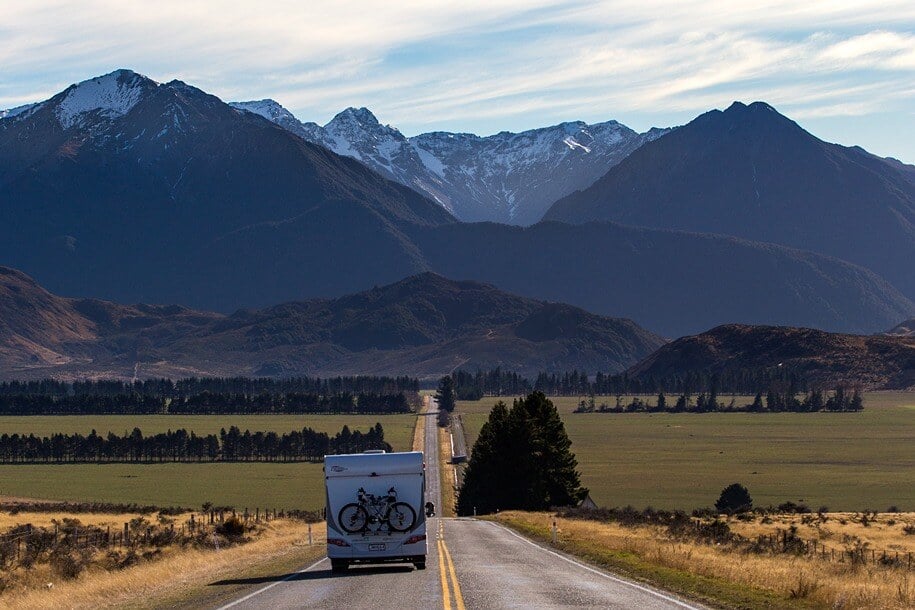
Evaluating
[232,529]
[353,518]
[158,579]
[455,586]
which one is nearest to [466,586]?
[455,586]

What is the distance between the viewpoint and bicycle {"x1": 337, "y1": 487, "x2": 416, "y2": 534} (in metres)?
44.7

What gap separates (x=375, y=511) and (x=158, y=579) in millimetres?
7839

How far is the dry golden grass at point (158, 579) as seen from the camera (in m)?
39.1

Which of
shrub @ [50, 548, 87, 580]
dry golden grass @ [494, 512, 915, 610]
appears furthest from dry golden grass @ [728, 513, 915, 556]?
shrub @ [50, 548, 87, 580]

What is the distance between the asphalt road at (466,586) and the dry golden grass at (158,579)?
7.76ft

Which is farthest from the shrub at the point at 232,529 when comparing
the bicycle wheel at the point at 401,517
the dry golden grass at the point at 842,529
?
the bicycle wheel at the point at 401,517

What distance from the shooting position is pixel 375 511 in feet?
147

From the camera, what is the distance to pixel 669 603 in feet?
113

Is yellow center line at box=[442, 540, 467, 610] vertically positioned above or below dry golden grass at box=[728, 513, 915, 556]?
above

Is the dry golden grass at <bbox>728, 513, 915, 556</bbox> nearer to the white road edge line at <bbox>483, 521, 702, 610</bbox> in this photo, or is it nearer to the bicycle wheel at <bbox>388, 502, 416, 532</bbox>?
the white road edge line at <bbox>483, 521, 702, 610</bbox>

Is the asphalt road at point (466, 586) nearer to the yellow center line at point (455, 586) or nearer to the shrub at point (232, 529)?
the yellow center line at point (455, 586)

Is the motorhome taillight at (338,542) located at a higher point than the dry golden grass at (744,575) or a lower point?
higher

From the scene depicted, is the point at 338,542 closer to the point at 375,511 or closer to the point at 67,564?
the point at 375,511

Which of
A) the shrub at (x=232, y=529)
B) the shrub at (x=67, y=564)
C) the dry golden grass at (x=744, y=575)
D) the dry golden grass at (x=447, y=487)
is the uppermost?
the shrub at (x=67, y=564)
